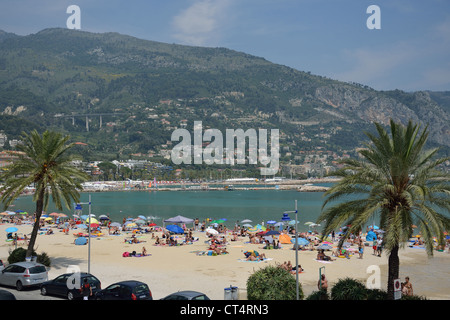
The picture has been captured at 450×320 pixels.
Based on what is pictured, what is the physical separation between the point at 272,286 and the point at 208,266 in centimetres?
1053

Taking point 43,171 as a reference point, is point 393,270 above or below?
below

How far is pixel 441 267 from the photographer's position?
24.6 m

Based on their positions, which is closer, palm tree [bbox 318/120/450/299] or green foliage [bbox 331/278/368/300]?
palm tree [bbox 318/120/450/299]

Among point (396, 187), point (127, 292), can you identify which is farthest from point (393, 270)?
point (127, 292)

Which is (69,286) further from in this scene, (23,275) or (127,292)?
(127,292)

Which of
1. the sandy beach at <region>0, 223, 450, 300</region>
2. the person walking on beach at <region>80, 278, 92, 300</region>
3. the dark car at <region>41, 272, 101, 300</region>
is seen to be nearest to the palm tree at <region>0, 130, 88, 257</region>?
the sandy beach at <region>0, 223, 450, 300</region>

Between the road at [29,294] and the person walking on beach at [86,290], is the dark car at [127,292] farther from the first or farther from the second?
the road at [29,294]

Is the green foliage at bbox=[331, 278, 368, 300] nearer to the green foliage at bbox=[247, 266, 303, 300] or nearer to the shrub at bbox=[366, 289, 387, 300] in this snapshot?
the shrub at bbox=[366, 289, 387, 300]

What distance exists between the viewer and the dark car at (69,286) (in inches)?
587

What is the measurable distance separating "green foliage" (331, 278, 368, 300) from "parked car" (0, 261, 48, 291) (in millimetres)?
10862

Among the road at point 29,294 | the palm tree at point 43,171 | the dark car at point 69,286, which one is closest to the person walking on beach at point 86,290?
the dark car at point 69,286

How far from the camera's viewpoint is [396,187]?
12.7 metres

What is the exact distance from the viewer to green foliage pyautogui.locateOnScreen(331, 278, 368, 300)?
13.0m

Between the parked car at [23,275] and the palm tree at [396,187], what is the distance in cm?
1090
